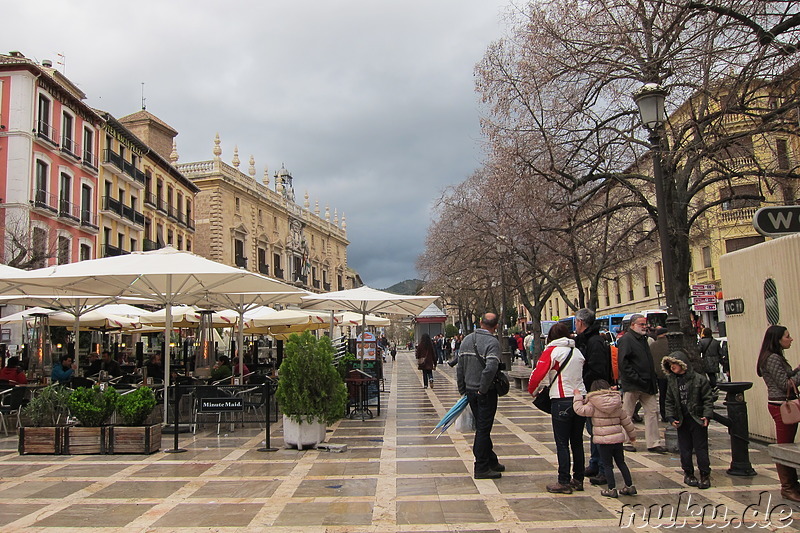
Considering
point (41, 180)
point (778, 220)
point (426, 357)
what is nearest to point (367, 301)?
point (426, 357)

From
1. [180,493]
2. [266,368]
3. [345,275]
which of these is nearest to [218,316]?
[266,368]

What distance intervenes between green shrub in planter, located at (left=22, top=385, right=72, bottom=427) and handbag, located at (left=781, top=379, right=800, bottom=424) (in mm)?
8762

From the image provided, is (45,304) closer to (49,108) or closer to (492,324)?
(492,324)

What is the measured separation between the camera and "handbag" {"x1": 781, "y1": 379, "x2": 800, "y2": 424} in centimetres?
568

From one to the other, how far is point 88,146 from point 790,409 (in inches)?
1323

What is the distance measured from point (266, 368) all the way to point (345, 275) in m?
65.3

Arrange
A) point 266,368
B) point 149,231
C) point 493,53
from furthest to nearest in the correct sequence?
point 149,231, point 266,368, point 493,53

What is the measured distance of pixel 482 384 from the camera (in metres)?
6.48

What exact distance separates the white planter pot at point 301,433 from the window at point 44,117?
80.5 ft

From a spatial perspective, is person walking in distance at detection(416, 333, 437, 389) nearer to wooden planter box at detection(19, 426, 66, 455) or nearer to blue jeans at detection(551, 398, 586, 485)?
wooden planter box at detection(19, 426, 66, 455)

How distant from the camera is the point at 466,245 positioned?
2423 centimetres

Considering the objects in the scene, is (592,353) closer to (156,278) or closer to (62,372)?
(156,278)

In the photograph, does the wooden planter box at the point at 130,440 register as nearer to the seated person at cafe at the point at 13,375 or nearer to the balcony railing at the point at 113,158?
the seated person at cafe at the point at 13,375

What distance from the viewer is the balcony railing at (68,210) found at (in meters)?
28.9
